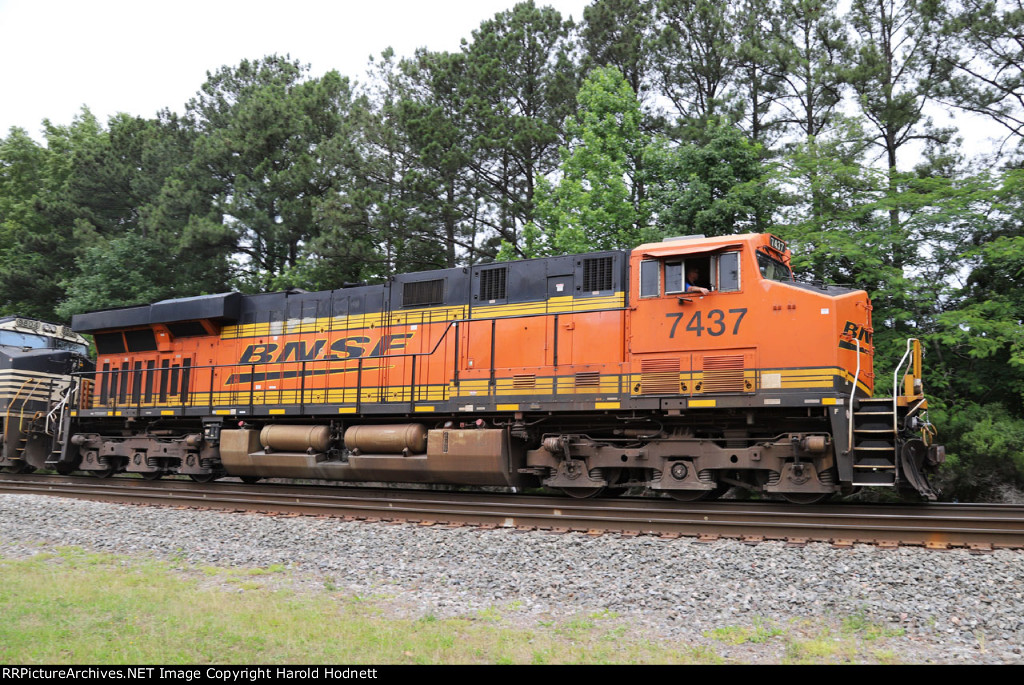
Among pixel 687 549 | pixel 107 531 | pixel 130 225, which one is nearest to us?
pixel 687 549

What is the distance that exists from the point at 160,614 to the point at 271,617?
29.9 inches

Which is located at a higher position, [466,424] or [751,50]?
[751,50]

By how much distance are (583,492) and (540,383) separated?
5.38 ft

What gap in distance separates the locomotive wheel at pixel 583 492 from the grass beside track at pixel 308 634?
4.84 metres

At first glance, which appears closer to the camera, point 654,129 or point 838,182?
point 838,182

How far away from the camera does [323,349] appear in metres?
12.9

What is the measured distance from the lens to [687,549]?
23.8 ft

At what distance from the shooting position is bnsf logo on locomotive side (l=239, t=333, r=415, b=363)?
1227 centimetres

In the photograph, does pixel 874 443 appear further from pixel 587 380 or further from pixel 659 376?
pixel 587 380

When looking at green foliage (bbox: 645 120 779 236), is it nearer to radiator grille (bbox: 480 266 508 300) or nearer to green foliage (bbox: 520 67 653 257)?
green foliage (bbox: 520 67 653 257)

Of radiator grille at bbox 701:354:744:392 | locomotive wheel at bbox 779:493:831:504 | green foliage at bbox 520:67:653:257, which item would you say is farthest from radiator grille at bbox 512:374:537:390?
green foliage at bbox 520:67:653:257

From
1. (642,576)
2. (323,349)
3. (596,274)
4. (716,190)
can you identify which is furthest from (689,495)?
(716,190)
